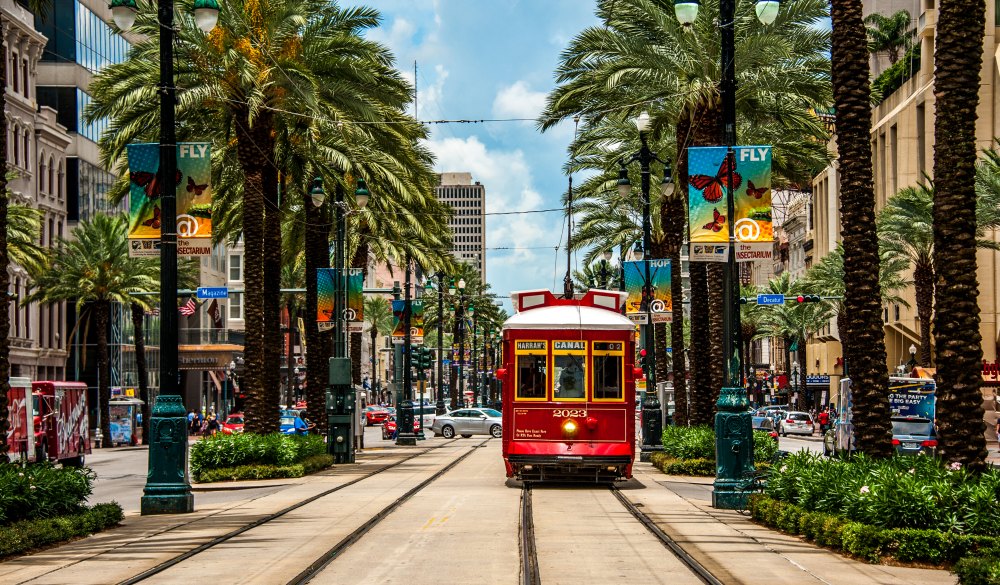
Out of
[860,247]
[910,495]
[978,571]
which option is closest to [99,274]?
[860,247]

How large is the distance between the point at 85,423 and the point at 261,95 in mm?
19375

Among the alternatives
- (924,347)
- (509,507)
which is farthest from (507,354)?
(924,347)

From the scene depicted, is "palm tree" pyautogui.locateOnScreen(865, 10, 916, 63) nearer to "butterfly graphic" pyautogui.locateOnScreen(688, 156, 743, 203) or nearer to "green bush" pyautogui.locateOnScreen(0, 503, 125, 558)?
"butterfly graphic" pyautogui.locateOnScreen(688, 156, 743, 203)

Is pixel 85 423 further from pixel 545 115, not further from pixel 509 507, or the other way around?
pixel 509 507

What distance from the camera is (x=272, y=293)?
34.7 metres

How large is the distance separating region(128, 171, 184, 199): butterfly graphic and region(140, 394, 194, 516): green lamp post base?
3.50 metres

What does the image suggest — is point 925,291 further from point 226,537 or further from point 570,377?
point 226,537

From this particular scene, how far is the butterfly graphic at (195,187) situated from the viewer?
72.2 feet

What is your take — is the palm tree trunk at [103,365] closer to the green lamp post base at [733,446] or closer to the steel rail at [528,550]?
the steel rail at [528,550]

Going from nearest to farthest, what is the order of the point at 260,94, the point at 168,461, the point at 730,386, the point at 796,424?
the point at 168,461 < the point at 730,386 < the point at 260,94 < the point at 796,424

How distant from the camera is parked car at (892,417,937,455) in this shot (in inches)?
1502

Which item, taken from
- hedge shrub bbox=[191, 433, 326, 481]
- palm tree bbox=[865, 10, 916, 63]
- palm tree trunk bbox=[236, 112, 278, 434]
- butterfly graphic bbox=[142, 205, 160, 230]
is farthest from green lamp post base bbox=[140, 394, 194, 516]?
palm tree bbox=[865, 10, 916, 63]

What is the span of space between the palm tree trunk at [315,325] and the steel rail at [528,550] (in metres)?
20.2

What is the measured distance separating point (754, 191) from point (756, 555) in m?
9.04
